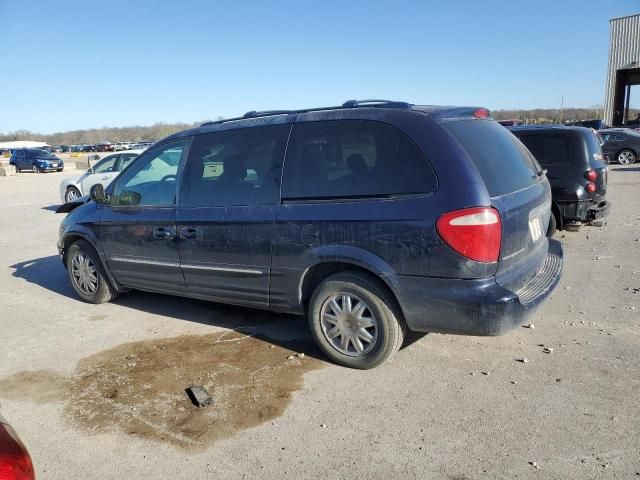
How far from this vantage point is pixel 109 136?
466ft

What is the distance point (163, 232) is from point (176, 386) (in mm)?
1562

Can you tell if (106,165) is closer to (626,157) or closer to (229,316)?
(229,316)

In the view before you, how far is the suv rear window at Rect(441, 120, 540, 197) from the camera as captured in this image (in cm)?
356

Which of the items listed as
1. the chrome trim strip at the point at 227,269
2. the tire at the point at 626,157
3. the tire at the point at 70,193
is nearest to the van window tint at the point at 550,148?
the chrome trim strip at the point at 227,269

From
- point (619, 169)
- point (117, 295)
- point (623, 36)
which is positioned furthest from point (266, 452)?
point (623, 36)

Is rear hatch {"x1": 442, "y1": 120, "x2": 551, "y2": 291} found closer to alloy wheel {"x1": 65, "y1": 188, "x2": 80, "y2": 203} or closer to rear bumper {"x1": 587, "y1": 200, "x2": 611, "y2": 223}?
rear bumper {"x1": 587, "y1": 200, "x2": 611, "y2": 223}

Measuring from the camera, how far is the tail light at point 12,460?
5.69 ft

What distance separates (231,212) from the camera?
4.36 m

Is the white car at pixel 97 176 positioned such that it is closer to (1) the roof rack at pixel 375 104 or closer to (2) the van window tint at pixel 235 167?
(2) the van window tint at pixel 235 167

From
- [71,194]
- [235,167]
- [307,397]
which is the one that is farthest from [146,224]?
[71,194]

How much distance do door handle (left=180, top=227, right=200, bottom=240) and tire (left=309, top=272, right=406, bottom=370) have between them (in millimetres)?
1279

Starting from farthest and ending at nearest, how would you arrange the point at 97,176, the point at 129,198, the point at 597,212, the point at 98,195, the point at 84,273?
the point at 97,176 → the point at 597,212 → the point at 84,273 → the point at 98,195 → the point at 129,198

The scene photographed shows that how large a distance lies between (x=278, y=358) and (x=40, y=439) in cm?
176

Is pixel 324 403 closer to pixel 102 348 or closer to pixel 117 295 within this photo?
pixel 102 348
